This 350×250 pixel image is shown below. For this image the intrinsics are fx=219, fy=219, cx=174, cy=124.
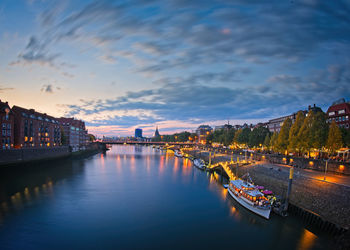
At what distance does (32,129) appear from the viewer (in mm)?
88000

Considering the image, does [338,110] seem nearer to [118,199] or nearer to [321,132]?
[321,132]

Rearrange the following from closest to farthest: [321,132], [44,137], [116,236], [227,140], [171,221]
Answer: [116,236] < [171,221] < [321,132] < [44,137] < [227,140]

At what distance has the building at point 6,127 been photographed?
68.4 m

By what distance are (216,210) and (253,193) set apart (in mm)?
6938

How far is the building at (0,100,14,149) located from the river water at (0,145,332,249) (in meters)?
26.3

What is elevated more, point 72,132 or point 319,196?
point 72,132

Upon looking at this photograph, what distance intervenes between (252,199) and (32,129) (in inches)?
3498

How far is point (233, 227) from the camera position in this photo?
29031 millimetres

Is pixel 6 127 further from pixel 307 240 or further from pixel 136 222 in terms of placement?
pixel 307 240

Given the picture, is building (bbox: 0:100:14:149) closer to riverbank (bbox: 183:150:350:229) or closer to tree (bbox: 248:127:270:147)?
riverbank (bbox: 183:150:350:229)

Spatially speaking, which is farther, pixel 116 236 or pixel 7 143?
pixel 7 143

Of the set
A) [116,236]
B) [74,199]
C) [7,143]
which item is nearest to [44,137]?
[7,143]

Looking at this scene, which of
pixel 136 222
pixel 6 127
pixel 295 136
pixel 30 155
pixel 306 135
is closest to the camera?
pixel 136 222

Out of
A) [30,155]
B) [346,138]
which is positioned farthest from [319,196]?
[30,155]
